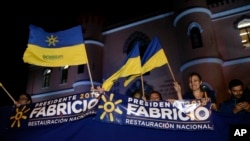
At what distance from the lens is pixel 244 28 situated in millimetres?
13875

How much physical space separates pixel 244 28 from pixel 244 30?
15 cm

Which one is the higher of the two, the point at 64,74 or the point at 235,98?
the point at 64,74

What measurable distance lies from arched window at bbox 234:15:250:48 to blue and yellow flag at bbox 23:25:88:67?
11.5 metres

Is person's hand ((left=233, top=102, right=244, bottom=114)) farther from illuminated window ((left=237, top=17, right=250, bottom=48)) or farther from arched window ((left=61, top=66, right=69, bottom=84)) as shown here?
arched window ((left=61, top=66, right=69, bottom=84))

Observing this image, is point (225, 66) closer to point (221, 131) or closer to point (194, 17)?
point (194, 17)

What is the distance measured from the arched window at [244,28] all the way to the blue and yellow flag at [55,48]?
11463 mm

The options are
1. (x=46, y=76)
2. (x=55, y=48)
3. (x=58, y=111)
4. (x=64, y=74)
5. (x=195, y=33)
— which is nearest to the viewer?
(x=58, y=111)

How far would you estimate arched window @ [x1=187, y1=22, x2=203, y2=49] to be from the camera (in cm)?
1402

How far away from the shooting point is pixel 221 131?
12.7ft

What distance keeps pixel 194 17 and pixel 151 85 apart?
4.92 metres

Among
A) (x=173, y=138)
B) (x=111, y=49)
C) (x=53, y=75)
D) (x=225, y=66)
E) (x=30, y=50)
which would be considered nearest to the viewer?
(x=173, y=138)

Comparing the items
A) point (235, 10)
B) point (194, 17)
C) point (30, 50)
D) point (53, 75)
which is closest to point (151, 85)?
point (194, 17)

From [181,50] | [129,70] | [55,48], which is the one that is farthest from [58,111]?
[181,50]

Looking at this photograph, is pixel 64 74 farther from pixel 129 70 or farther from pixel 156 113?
pixel 156 113
